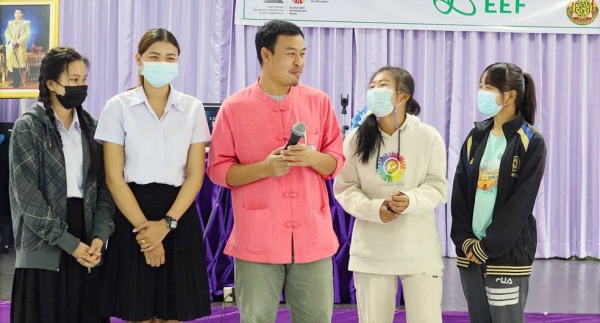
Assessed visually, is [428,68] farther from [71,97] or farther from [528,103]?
[71,97]

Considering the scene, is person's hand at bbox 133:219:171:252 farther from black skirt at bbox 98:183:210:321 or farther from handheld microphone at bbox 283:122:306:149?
handheld microphone at bbox 283:122:306:149

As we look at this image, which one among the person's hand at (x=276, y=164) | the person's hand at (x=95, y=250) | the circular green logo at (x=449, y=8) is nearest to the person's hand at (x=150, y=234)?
the person's hand at (x=95, y=250)

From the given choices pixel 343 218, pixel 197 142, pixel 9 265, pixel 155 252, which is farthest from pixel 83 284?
pixel 9 265

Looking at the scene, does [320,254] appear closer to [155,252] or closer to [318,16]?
[155,252]

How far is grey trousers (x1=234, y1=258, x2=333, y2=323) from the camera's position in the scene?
2.50 m

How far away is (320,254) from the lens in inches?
99.5

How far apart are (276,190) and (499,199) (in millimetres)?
944

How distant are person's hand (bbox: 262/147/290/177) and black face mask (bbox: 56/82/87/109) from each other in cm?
80

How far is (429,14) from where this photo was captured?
616 centimetres

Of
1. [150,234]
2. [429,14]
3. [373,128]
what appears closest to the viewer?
[150,234]

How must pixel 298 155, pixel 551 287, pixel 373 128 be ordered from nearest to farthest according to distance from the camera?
1. pixel 298 155
2. pixel 373 128
3. pixel 551 287

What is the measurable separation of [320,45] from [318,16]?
0.26 metres

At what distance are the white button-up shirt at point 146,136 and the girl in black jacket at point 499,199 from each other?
1.18m

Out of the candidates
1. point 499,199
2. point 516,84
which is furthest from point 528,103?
point 499,199
